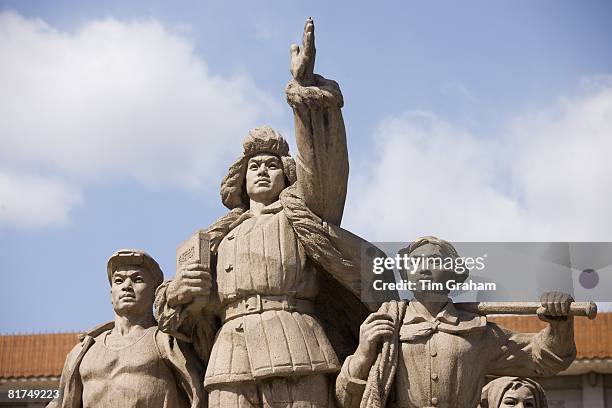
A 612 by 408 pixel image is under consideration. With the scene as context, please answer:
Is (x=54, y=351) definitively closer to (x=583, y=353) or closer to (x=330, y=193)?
(x=583, y=353)

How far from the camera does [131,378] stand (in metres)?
10.6

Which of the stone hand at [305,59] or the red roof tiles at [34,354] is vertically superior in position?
the stone hand at [305,59]

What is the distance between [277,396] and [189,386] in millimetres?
976

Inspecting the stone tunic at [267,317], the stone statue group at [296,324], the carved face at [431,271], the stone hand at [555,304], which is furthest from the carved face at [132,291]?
the stone hand at [555,304]

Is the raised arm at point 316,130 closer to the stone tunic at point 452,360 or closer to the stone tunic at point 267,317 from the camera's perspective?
the stone tunic at point 267,317

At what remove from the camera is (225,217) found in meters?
10.8

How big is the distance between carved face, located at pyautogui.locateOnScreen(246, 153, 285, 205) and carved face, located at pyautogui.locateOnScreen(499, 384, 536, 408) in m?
2.16

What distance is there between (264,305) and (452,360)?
1347 mm

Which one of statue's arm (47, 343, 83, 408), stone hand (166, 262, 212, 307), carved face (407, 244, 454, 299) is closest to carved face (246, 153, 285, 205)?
stone hand (166, 262, 212, 307)

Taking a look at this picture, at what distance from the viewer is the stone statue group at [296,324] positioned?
9.74 meters

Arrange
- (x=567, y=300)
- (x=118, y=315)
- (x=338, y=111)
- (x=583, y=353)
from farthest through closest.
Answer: (x=583, y=353) → (x=118, y=315) → (x=338, y=111) → (x=567, y=300)

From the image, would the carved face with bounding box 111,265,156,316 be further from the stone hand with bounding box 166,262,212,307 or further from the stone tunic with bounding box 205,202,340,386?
the stone tunic with bounding box 205,202,340,386

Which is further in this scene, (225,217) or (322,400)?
(225,217)

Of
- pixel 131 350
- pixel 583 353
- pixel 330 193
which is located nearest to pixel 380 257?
pixel 330 193
